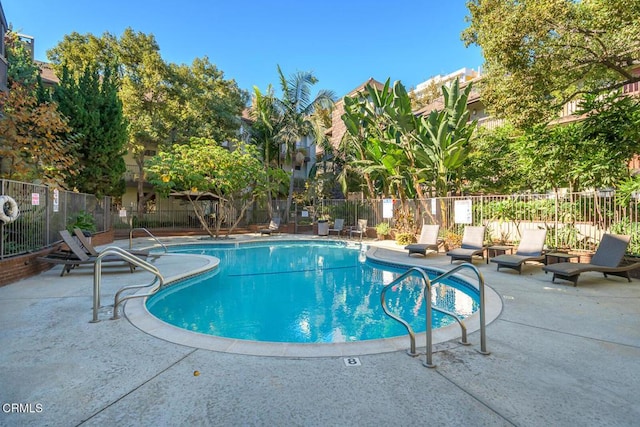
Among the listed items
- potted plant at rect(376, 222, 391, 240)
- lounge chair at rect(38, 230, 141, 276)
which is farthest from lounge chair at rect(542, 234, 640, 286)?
lounge chair at rect(38, 230, 141, 276)

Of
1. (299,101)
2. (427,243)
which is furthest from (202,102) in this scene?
(427,243)

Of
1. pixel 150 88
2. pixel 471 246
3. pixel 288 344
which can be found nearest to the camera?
pixel 288 344

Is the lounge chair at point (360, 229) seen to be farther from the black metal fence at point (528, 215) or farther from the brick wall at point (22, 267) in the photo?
the brick wall at point (22, 267)

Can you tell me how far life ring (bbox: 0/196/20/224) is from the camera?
7.07 m

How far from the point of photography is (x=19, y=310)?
17.5 feet

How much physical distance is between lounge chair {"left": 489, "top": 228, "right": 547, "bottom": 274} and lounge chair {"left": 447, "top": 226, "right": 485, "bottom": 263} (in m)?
0.89

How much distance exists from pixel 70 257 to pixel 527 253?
12736mm

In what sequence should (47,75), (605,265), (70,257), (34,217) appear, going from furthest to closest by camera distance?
(47,75), (34,217), (70,257), (605,265)

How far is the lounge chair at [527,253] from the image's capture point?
8.66 meters

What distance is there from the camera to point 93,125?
14.3 m

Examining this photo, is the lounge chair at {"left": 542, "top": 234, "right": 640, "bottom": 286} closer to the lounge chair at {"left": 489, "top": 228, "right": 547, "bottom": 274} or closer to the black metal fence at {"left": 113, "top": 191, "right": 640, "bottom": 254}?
the lounge chair at {"left": 489, "top": 228, "right": 547, "bottom": 274}

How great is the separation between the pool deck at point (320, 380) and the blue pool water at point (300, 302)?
1641 millimetres

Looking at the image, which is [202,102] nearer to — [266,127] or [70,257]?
[266,127]

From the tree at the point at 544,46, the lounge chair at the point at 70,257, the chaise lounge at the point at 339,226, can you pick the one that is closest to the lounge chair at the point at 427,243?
the tree at the point at 544,46
